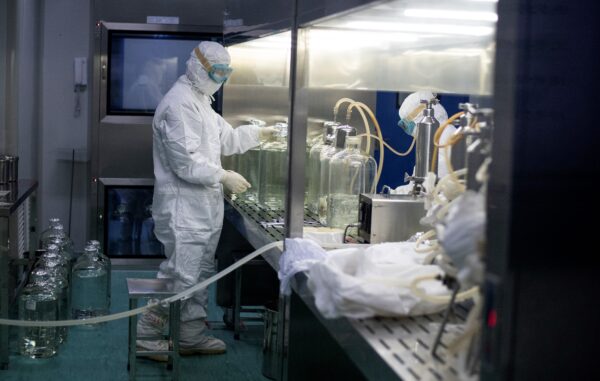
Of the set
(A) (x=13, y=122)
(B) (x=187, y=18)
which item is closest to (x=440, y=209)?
(A) (x=13, y=122)

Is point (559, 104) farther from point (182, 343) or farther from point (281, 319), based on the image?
point (182, 343)

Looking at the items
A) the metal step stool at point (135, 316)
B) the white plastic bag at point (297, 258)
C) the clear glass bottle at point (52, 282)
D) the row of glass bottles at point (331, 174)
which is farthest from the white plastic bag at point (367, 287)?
the clear glass bottle at point (52, 282)

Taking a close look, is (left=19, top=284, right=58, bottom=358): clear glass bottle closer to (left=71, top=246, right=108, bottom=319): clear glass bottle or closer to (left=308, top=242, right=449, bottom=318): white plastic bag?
(left=71, top=246, right=108, bottom=319): clear glass bottle

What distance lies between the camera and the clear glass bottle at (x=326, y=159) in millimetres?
2898

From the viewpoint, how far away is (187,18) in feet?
19.3

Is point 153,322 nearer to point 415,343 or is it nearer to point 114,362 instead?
point 114,362

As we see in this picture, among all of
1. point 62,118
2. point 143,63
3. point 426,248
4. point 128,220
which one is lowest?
point 128,220

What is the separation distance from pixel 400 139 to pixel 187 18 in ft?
6.56

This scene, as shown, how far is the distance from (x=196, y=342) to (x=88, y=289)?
2.93ft

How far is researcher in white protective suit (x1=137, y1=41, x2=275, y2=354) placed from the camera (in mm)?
4129

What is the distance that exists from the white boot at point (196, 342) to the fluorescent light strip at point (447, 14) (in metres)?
2.84

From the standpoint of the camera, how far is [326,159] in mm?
3025

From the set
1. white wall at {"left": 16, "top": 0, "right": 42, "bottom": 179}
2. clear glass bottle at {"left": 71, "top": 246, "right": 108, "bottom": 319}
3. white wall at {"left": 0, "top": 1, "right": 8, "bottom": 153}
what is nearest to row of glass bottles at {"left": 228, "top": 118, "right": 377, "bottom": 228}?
clear glass bottle at {"left": 71, "top": 246, "right": 108, "bottom": 319}

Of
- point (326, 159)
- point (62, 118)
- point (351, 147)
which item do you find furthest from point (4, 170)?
point (351, 147)
